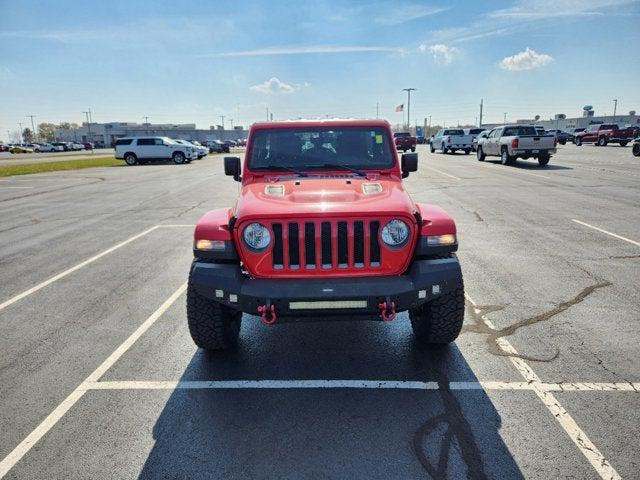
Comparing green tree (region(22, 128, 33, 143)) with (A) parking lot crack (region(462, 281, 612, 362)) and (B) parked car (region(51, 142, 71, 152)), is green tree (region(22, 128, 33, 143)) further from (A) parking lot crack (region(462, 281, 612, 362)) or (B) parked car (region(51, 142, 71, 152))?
(A) parking lot crack (region(462, 281, 612, 362))

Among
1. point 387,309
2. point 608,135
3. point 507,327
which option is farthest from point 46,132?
point 387,309

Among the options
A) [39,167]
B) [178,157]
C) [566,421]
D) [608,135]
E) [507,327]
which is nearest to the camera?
[566,421]

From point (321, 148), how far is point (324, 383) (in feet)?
8.00

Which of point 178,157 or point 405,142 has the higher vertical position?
point 405,142

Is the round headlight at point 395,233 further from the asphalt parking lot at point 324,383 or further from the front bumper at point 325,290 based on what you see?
the asphalt parking lot at point 324,383

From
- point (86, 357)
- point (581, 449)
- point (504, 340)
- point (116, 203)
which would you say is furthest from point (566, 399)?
point (116, 203)

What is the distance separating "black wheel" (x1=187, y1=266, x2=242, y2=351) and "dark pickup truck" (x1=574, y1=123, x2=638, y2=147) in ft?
154

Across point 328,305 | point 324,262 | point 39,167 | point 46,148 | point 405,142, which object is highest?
point 405,142

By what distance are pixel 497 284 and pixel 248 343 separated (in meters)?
3.24

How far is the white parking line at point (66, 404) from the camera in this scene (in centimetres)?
271

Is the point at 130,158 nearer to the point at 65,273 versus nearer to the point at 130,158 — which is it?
the point at 130,158

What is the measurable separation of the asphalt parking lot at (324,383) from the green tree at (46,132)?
18394 cm

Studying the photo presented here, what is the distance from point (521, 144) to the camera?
851 inches

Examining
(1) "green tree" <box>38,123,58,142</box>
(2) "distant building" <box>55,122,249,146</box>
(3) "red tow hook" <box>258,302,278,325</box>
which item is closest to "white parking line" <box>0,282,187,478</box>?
(3) "red tow hook" <box>258,302,278,325</box>
